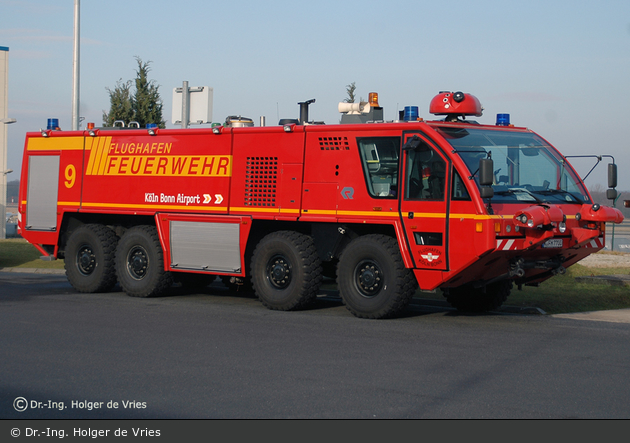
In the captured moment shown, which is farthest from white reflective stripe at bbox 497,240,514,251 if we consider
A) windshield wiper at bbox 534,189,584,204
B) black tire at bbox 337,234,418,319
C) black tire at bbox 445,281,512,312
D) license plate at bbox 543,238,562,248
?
black tire at bbox 445,281,512,312

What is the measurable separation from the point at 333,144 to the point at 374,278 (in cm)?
216

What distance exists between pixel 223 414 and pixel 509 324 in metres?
5.86

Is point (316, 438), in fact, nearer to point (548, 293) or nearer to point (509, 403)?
point (509, 403)

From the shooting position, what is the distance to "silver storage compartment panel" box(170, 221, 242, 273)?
1306 cm

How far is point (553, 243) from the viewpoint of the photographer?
10.8 meters

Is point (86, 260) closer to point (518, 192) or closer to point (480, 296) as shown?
point (480, 296)

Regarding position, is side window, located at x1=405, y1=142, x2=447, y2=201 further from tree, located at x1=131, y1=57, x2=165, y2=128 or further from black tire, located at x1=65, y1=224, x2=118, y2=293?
tree, located at x1=131, y1=57, x2=165, y2=128

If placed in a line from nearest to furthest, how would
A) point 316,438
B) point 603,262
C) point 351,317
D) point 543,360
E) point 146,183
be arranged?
point 316,438 < point 543,360 < point 351,317 < point 146,183 < point 603,262

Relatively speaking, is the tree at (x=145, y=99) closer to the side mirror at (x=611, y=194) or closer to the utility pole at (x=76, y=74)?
the utility pole at (x=76, y=74)

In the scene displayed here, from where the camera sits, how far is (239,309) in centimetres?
1284

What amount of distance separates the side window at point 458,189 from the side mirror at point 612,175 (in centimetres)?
244

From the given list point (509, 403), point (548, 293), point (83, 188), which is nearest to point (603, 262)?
point (548, 293)

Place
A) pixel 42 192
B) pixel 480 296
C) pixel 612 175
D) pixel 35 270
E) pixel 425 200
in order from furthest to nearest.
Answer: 1. pixel 35 270
2. pixel 42 192
3. pixel 480 296
4. pixel 612 175
5. pixel 425 200

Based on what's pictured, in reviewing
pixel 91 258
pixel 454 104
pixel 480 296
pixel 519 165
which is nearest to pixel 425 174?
pixel 519 165
